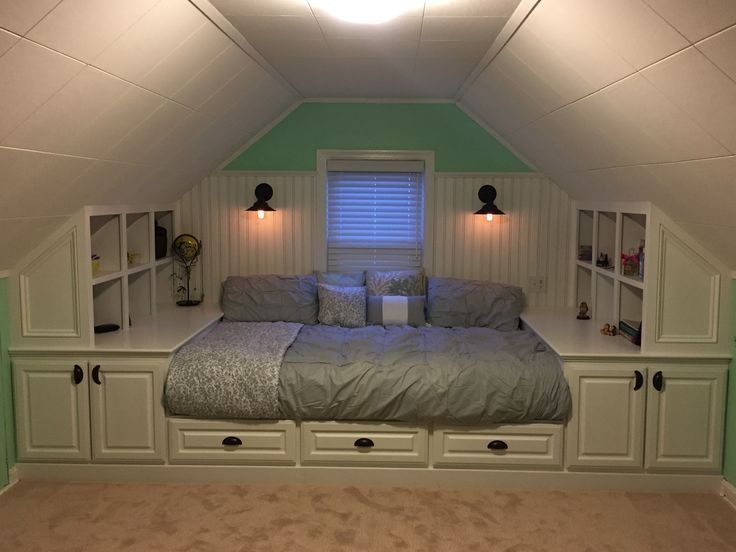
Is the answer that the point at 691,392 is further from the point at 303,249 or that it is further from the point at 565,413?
the point at 303,249

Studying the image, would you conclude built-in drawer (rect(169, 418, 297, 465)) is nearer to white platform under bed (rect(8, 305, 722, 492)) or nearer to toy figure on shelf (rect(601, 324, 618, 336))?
white platform under bed (rect(8, 305, 722, 492))

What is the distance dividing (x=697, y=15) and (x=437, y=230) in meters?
3.18

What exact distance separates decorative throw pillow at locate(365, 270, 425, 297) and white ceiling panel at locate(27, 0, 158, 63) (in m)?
2.74

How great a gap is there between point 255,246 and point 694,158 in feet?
10.3

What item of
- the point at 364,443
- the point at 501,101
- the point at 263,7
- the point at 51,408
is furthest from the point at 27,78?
the point at 501,101

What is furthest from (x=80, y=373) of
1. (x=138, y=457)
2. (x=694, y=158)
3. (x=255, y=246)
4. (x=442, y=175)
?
(x=694, y=158)

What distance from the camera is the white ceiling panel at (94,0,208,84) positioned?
2.28 m

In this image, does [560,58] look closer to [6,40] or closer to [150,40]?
[150,40]

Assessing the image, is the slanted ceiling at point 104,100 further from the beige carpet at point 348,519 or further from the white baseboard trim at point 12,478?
the beige carpet at point 348,519

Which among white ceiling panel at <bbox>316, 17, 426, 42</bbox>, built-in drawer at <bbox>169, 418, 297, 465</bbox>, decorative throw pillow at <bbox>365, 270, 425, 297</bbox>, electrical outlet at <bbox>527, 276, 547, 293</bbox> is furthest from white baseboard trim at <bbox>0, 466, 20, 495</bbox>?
electrical outlet at <bbox>527, 276, 547, 293</bbox>

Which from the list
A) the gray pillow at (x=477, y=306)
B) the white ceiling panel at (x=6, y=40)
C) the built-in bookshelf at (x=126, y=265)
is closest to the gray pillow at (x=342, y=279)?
the gray pillow at (x=477, y=306)

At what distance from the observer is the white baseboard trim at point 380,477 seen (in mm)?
3543

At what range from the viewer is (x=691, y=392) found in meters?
3.50

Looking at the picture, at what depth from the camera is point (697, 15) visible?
1.73 metres
